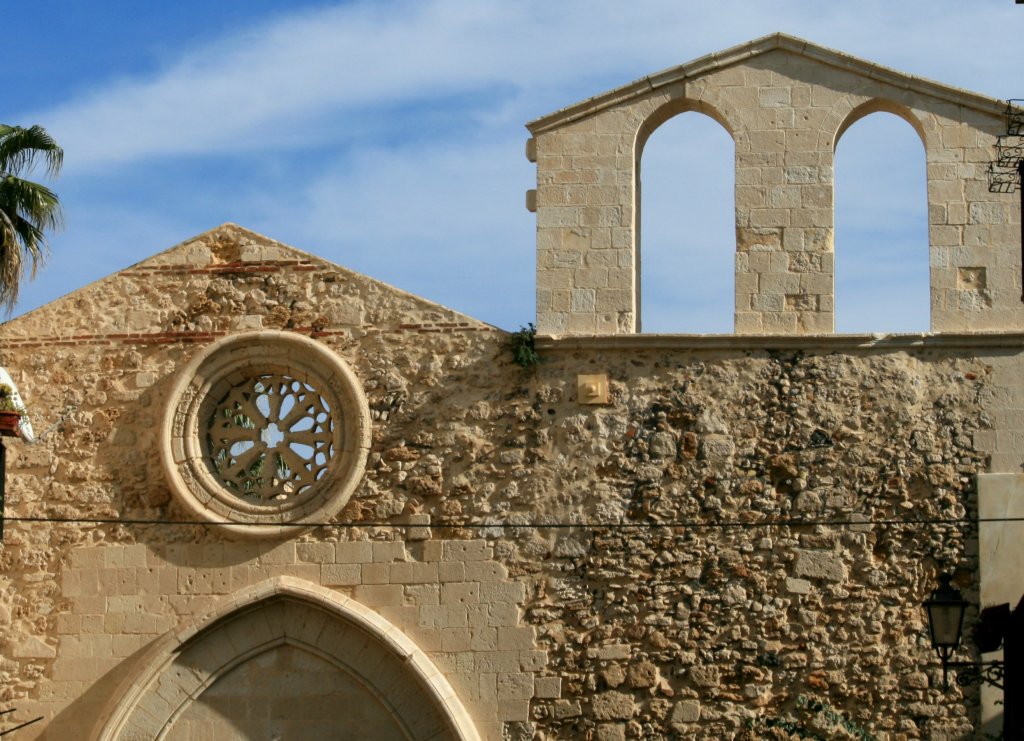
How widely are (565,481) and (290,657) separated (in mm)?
2068

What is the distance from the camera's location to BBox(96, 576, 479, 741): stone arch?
1307cm

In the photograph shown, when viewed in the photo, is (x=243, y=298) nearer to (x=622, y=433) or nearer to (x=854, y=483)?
(x=622, y=433)

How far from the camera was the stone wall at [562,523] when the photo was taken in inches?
506

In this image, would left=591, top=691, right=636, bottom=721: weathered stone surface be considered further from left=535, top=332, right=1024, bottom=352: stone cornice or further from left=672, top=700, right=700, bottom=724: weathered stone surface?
left=535, top=332, right=1024, bottom=352: stone cornice

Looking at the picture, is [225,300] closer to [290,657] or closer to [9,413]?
[9,413]

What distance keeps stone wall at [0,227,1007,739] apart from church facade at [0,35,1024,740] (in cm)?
2

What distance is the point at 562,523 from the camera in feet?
43.2

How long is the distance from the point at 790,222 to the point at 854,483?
1.70 m

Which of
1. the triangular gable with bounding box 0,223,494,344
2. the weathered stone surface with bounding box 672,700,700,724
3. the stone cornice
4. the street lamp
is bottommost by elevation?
the weathered stone surface with bounding box 672,700,700,724

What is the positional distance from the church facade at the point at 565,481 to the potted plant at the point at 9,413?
53 cm

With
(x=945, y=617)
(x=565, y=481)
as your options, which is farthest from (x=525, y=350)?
(x=945, y=617)

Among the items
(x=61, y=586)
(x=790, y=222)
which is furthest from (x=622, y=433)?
(x=61, y=586)

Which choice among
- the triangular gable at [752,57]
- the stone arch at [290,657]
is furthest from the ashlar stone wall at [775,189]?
the stone arch at [290,657]

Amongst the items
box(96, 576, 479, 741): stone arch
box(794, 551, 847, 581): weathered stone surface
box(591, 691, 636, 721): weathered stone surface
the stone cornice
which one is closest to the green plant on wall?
box(96, 576, 479, 741): stone arch
